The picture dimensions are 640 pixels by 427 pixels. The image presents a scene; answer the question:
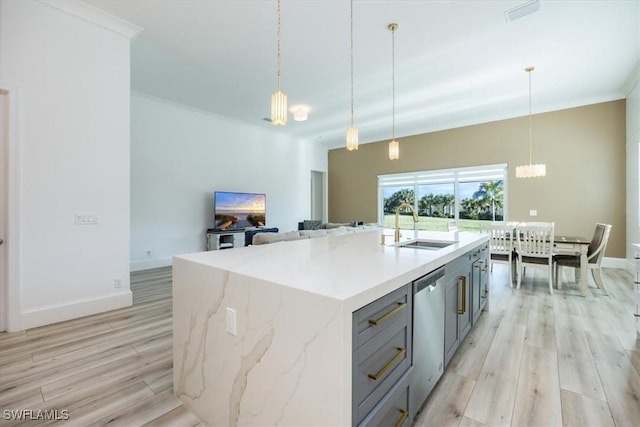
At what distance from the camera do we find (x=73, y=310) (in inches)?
115

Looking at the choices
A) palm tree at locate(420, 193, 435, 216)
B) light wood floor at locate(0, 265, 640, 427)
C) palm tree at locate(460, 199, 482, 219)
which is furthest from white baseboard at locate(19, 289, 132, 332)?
palm tree at locate(460, 199, 482, 219)

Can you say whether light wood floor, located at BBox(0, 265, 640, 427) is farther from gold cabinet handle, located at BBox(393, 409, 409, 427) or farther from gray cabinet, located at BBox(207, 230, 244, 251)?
gray cabinet, located at BBox(207, 230, 244, 251)

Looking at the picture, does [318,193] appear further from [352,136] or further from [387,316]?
[387,316]

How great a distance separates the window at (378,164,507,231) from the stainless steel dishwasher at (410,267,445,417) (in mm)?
4439

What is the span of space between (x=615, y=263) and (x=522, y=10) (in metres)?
5.17

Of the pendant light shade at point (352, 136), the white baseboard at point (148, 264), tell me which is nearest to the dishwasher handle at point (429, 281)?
the pendant light shade at point (352, 136)

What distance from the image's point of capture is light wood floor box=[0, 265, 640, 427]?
1626 millimetres

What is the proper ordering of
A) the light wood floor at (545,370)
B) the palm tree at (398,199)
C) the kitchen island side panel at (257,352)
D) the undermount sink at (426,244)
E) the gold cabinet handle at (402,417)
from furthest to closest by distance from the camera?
the palm tree at (398,199) < the undermount sink at (426,244) < the light wood floor at (545,370) < the gold cabinet handle at (402,417) < the kitchen island side panel at (257,352)

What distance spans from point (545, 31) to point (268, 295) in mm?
4388

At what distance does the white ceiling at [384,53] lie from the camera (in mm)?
3006

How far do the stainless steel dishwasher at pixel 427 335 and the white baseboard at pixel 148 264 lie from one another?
5.26m

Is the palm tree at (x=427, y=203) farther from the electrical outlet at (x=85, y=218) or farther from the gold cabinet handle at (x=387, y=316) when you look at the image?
the electrical outlet at (x=85, y=218)

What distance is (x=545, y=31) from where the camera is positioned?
333cm

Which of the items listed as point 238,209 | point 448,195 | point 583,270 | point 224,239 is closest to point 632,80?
point 583,270
